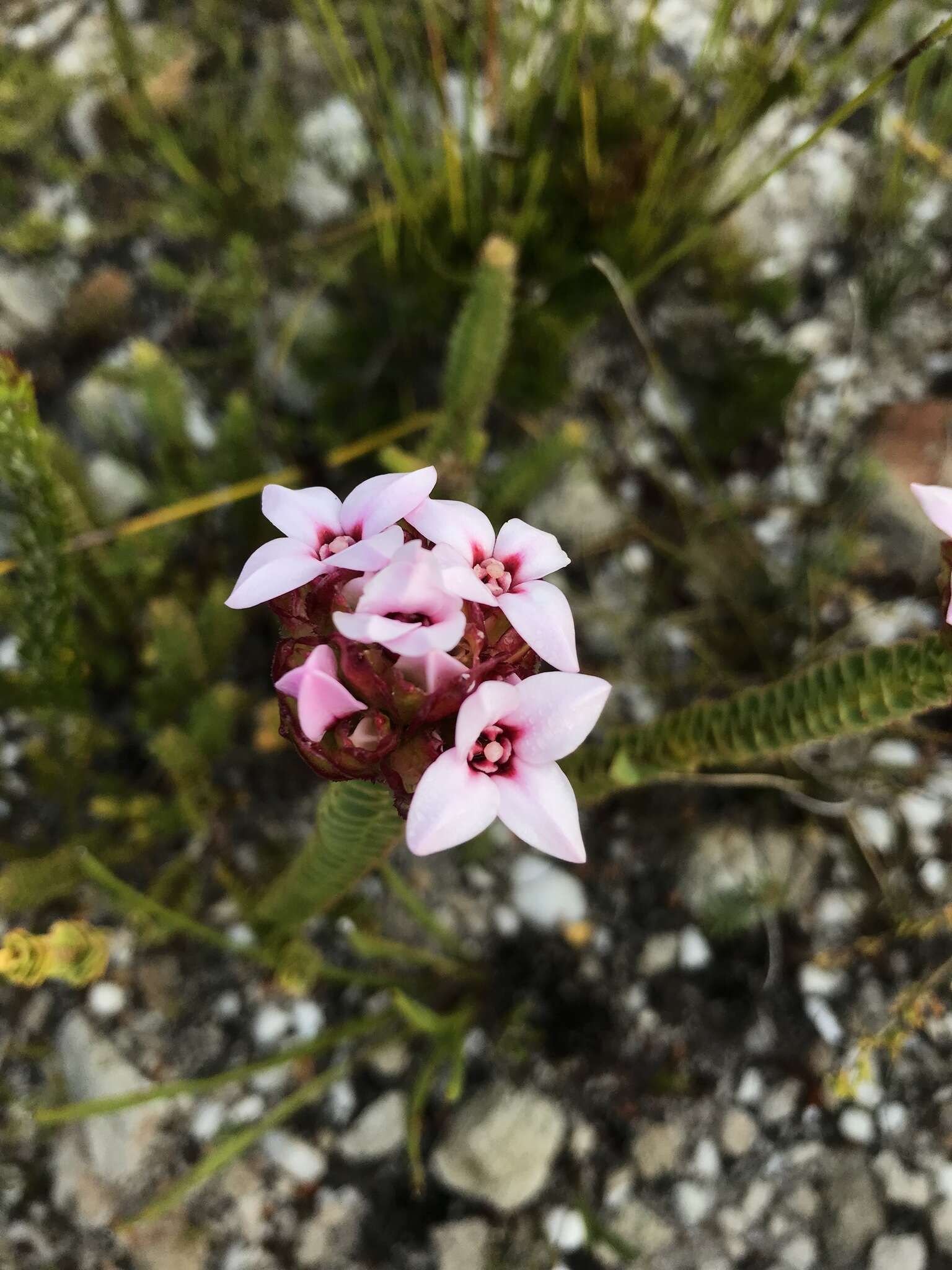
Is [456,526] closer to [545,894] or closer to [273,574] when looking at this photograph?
[273,574]

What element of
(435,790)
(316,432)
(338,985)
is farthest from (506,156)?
(338,985)

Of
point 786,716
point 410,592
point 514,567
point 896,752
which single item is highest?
point 410,592

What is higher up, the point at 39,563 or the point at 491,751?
the point at 491,751

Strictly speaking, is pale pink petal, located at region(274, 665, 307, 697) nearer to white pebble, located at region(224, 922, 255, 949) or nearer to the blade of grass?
the blade of grass

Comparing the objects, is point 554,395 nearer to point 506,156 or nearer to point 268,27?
point 506,156

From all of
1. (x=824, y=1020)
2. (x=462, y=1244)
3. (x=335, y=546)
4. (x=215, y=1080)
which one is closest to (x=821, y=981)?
(x=824, y=1020)

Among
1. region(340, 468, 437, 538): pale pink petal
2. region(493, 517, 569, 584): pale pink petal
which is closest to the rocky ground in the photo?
region(493, 517, 569, 584): pale pink petal
